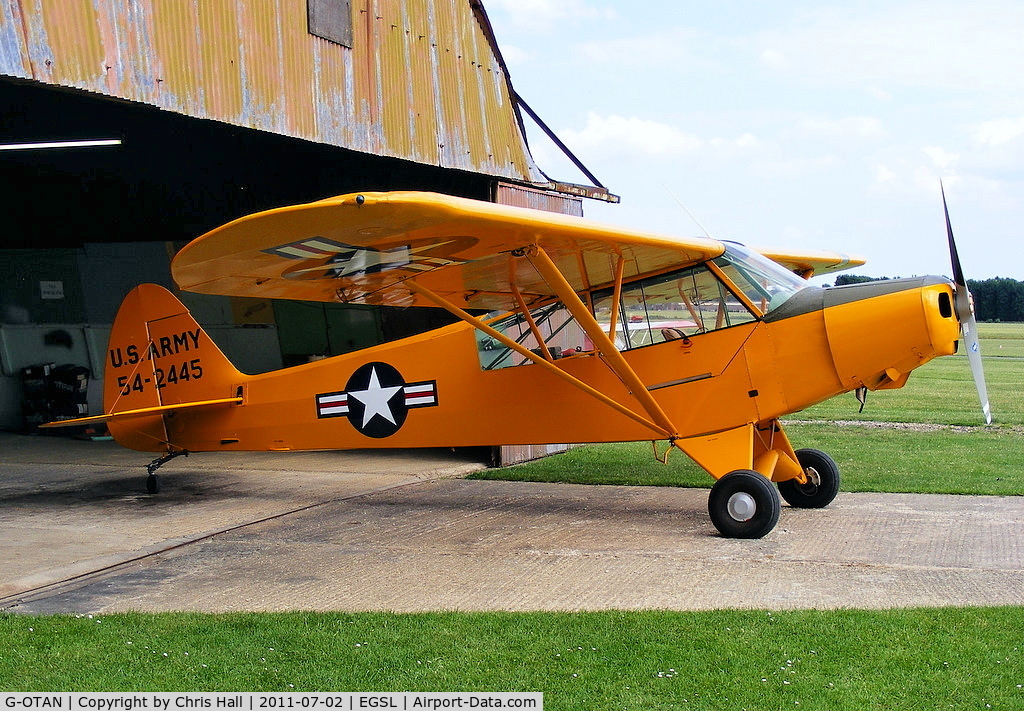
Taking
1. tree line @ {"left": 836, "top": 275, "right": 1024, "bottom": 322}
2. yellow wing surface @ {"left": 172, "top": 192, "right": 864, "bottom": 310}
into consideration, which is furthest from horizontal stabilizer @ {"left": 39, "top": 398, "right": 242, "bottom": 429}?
tree line @ {"left": 836, "top": 275, "right": 1024, "bottom": 322}

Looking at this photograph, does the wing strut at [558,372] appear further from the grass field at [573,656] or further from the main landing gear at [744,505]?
the grass field at [573,656]

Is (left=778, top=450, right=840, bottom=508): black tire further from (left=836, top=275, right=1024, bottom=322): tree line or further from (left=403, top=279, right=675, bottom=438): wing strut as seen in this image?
(left=836, top=275, right=1024, bottom=322): tree line

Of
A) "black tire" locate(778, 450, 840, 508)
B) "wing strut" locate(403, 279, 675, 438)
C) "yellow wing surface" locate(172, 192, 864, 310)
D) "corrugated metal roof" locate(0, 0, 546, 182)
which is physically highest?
"corrugated metal roof" locate(0, 0, 546, 182)

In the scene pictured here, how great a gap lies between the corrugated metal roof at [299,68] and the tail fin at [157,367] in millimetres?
2586

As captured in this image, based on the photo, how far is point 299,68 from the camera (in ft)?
30.0

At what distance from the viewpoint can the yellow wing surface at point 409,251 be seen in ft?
18.7

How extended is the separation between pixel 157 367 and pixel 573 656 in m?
7.11

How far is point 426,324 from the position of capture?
49.7ft

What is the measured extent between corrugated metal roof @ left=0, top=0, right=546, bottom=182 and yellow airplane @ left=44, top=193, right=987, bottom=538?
180 cm

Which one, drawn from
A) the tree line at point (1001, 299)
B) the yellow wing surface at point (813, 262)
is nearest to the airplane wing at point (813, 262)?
the yellow wing surface at point (813, 262)

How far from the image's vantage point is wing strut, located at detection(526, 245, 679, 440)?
7.05m

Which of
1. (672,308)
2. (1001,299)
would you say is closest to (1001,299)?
(1001,299)

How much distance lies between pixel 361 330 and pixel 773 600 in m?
12.1
